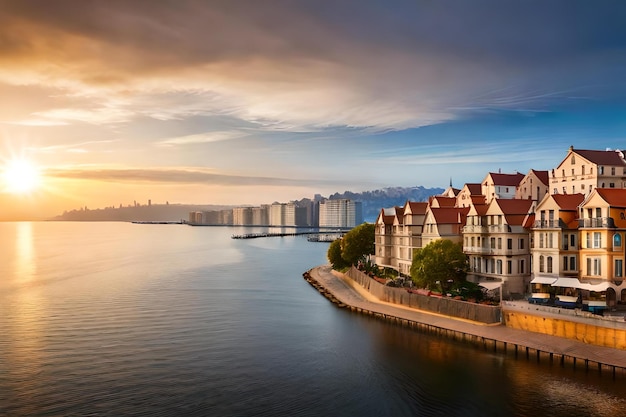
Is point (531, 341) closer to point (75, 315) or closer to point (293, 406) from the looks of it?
point (293, 406)

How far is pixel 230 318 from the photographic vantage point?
229 ft

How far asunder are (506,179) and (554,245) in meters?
28.0

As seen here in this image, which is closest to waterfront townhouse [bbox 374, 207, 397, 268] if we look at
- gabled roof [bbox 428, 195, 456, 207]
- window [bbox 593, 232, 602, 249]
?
gabled roof [bbox 428, 195, 456, 207]

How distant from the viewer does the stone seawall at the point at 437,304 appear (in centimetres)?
5572

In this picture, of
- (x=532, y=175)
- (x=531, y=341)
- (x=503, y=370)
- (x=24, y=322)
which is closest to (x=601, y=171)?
(x=532, y=175)

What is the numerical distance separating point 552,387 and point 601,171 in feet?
137

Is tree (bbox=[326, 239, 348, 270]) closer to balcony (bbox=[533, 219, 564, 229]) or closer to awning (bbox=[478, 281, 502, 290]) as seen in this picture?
awning (bbox=[478, 281, 502, 290])

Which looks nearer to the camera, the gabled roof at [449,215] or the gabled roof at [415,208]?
the gabled roof at [449,215]

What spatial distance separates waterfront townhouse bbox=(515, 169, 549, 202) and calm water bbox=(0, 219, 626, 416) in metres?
35.2

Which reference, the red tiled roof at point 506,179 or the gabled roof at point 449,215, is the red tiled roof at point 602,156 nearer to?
the red tiled roof at point 506,179

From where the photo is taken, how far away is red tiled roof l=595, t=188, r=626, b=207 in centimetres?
5503

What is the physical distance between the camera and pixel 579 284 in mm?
53719

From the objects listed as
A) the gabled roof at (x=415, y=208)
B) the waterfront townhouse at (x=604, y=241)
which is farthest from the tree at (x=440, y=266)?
the waterfront townhouse at (x=604, y=241)

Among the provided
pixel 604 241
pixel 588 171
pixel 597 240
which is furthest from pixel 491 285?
pixel 588 171
